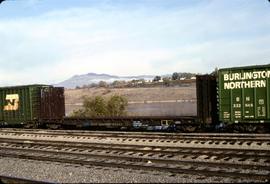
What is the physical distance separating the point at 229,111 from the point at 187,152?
7585mm

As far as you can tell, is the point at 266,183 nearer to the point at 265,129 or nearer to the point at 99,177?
the point at 99,177

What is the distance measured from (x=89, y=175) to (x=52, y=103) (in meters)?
20.2

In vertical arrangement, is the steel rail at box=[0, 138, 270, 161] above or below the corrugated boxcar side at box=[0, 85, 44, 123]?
below

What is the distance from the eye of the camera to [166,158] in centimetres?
1494

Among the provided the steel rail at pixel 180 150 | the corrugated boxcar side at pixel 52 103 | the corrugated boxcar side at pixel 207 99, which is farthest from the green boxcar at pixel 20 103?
the corrugated boxcar side at pixel 207 99

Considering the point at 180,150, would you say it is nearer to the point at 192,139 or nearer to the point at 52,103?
the point at 192,139

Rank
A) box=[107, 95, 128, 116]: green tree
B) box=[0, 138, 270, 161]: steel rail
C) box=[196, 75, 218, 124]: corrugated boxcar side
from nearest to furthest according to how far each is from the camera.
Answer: box=[0, 138, 270, 161]: steel rail
box=[196, 75, 218, 124]: corrugated boxcar side
box=[107, 95, 128, 116]: green tree

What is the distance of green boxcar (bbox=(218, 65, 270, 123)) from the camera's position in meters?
21.2

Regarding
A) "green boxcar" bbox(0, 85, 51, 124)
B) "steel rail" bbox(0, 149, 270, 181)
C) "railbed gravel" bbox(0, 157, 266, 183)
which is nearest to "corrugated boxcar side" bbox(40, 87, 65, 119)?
"green boxcar" bbox(0, 85, 51, 124)

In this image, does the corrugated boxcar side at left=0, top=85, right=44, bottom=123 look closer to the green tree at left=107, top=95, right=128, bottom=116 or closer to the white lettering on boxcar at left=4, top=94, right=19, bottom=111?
the white lettering on boxcar at left=4, top=94, right=19, bottom=111

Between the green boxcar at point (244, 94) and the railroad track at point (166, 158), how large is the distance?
6141 millimetres

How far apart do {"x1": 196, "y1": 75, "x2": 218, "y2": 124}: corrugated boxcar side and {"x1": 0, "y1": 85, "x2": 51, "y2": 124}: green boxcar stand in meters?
12.8

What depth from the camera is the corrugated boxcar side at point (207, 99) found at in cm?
2355

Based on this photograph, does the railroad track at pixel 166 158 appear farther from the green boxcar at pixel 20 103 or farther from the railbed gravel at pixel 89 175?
the green boxcar at pixel 20 103
